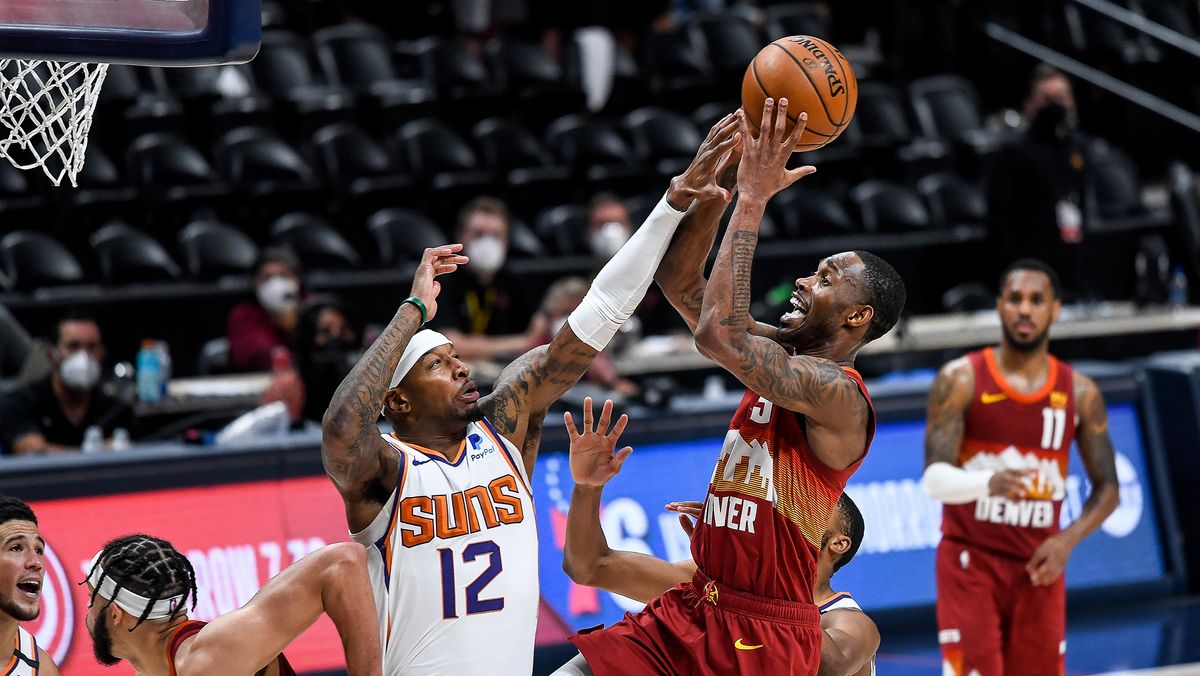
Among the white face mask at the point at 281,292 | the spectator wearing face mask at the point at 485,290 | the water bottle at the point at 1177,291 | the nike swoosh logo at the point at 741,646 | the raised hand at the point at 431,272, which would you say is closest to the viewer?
the nike swoosh logo at the point at 741,646

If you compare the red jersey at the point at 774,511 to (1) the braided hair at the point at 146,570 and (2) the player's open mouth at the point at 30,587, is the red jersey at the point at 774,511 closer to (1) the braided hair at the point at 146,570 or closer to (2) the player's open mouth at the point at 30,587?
(1) the braided hair at the point at 146,570

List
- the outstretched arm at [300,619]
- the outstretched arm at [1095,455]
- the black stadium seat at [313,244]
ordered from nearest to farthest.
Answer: the outstretched arm at [300,619]
the outstretched arm at [1095,455]
the black stadium seat at [313,244]

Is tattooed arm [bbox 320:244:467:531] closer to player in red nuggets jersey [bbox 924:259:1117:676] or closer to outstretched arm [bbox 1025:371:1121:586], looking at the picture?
player in red nuggets jersey [bbox 924:259:1117:676]

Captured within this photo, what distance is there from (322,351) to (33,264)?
268 cm

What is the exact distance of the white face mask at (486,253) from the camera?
9539 millimetres

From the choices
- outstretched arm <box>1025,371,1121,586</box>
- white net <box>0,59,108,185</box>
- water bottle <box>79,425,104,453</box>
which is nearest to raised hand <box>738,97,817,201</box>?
white net <box>0,59,108,185</box>

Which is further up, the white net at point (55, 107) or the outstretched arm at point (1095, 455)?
the white net at point (55, 107)

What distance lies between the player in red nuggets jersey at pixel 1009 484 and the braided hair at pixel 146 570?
10.9 feet

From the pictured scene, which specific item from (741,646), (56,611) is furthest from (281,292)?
(741,646)

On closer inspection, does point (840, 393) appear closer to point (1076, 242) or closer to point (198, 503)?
point (198, 503)

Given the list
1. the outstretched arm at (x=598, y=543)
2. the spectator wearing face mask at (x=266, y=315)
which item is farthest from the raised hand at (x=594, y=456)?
the spectator wearing face mask at (x=266, y=315)

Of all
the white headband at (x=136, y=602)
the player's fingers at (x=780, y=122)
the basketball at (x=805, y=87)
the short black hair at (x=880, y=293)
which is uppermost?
the basketball at (x=805, y=87)

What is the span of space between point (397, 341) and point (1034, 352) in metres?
3.38

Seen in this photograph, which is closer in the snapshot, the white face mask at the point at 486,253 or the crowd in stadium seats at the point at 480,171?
the white face mask at the point at 486,253
